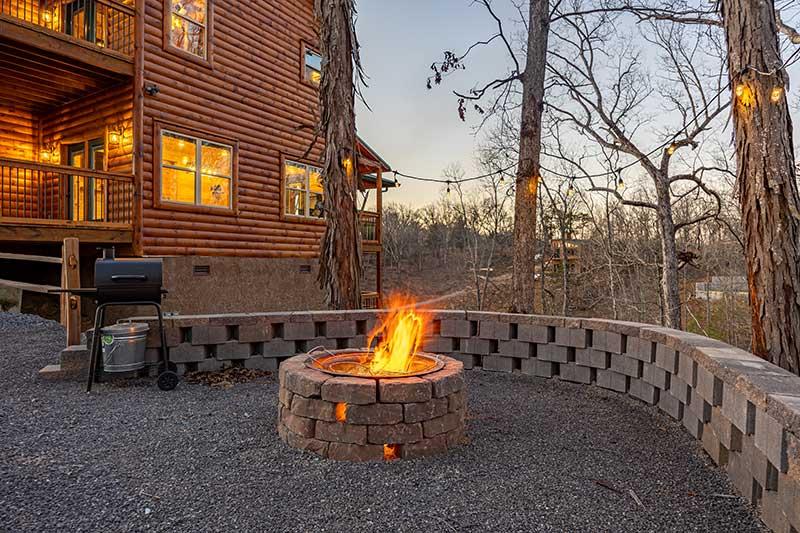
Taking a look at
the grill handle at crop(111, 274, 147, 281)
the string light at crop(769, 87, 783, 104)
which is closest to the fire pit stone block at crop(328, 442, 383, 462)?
the grill handle at crop(111, 274, 147, 281)

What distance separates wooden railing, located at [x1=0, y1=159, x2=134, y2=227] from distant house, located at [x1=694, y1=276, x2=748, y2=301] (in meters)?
16.9

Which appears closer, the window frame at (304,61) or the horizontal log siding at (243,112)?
the horizontal log siding at (243,112)

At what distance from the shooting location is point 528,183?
23.8 feet

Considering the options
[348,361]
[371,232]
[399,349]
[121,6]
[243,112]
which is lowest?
[348,361]

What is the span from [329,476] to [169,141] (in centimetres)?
790

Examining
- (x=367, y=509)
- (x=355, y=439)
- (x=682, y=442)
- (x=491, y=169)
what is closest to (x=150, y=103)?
(x=355, y=439)

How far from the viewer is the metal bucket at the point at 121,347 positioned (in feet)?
14.7

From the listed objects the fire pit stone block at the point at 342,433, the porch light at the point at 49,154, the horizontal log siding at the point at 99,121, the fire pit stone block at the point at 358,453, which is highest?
the horizontal log siding at the point at 99,121

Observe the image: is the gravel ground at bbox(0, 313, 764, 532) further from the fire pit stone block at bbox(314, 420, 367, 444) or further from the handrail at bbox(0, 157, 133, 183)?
the handrail at bbox(0, 157, 133, 183)

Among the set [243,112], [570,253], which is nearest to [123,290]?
[243,112]

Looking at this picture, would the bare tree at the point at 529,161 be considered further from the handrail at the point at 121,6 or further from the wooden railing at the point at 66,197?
the handrail at the point at 121,6

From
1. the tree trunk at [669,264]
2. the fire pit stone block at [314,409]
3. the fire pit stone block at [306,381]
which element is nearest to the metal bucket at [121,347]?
the fire pit stone block at [306,381]

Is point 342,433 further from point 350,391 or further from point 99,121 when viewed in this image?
point 99,121

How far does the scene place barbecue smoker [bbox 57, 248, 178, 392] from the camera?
4.42 metres
